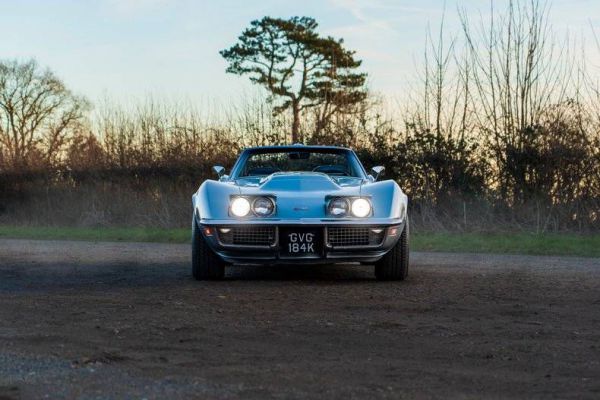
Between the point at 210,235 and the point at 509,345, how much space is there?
418 centimetres

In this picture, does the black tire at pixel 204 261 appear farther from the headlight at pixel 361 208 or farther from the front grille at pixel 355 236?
the headlight at pixel 361 208

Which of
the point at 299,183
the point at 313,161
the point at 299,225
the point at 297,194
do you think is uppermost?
the point at 313,161

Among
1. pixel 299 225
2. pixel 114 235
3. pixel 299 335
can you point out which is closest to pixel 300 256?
pixel 299 225

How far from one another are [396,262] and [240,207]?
1599mm

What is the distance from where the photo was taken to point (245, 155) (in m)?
→ 11.3

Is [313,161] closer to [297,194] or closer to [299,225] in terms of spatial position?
[297,194]

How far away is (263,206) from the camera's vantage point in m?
9.41

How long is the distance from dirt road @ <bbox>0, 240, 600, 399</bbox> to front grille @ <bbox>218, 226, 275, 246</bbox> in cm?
42

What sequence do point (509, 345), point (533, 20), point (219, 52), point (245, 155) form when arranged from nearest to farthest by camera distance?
point (509, 345)
point (245, 155)
point (533, 20)
point (219, 52)

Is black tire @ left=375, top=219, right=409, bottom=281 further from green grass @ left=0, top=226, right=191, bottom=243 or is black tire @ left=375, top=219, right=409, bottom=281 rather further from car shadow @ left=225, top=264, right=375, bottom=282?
green grass @ left=0, top=226, right=191, bottom=243

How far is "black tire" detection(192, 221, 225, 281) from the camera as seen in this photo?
31.8 feet

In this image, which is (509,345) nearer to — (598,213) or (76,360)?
(76,360)

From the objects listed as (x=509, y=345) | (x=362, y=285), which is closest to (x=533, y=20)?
→ (x=362, y=285)

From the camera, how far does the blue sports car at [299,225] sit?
932 cm
